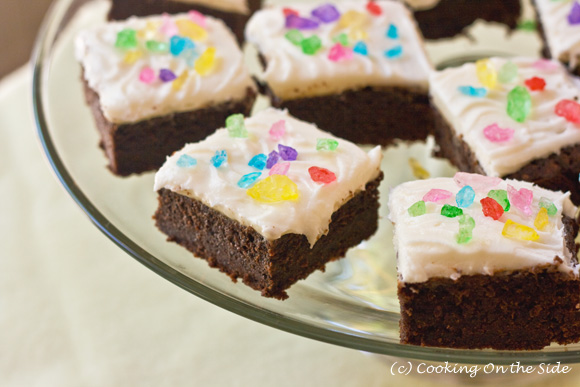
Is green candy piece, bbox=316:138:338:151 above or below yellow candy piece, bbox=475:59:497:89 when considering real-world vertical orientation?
above

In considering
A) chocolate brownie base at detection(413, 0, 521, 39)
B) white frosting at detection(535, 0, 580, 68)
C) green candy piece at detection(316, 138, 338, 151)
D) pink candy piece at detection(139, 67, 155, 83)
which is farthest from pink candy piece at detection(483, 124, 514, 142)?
pink candy piece at detection(139, 67, 155, 83)

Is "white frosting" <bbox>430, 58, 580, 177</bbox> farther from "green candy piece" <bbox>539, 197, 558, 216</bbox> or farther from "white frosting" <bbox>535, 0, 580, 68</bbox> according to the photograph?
"green candy piece" <bbox>539, 197, 558, 216</bbox>

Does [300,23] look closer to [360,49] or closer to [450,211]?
[360,49]

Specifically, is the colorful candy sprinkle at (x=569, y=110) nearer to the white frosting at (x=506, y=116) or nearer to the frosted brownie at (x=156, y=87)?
the white frosting at (x=506, y=116)

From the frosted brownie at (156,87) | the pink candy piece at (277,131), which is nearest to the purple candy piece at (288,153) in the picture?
the pink candy piece at (277,131)

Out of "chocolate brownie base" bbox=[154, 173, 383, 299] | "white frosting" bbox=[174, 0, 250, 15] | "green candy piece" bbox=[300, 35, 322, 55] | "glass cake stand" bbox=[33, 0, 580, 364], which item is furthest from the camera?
"white frosting" bbox=[174, 0, 250, 15]

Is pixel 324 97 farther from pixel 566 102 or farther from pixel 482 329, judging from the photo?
pixel 482 329

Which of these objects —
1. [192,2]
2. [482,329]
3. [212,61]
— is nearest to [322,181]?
[482,329]
